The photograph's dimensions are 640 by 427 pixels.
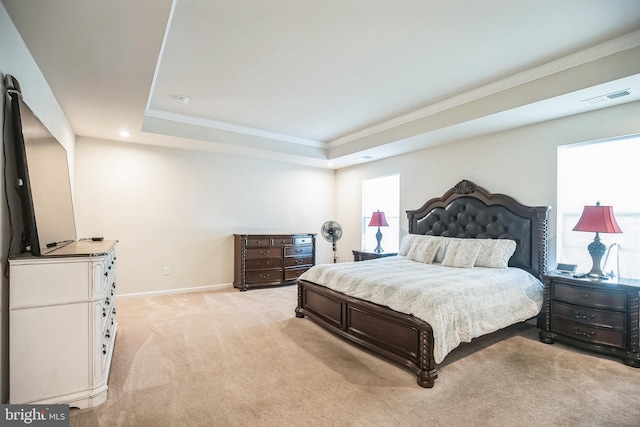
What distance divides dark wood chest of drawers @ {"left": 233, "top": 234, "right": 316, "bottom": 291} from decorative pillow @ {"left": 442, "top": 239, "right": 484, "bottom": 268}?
8.87 ft

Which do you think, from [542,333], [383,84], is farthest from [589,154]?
[383,84]

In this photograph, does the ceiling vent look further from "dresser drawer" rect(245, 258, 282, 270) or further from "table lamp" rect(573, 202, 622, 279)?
"dresser drawer" rect(245, 258, 282, 270)

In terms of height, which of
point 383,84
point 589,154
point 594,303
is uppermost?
point 383,84

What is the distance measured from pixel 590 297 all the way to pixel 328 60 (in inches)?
127

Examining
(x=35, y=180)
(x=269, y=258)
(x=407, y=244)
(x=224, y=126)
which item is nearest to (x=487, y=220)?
(x=407, y=244)

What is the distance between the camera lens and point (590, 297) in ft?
9.45

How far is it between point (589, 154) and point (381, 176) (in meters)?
3.04

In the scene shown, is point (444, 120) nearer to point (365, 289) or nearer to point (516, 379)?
point (365, 289)

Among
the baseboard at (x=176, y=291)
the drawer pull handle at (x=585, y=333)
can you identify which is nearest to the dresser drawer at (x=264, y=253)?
the baseboard at (x=176, y=291)

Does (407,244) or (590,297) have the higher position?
(407,244)

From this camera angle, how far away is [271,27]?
242cm

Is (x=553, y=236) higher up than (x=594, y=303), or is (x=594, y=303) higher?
(x=553, y=236)

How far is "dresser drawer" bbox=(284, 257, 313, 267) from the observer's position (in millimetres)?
5688

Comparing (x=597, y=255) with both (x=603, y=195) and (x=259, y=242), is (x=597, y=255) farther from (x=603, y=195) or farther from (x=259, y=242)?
(x=259, y=242)
